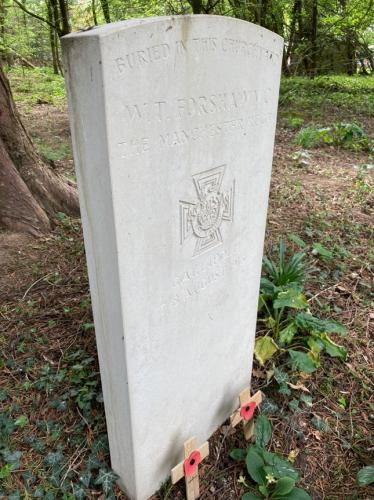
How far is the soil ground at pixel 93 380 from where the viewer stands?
82.0 inches

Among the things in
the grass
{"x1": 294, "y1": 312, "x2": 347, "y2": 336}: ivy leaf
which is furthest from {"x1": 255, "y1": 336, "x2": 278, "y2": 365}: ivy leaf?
the grass

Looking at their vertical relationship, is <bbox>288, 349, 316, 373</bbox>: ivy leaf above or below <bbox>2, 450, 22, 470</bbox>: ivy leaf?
above

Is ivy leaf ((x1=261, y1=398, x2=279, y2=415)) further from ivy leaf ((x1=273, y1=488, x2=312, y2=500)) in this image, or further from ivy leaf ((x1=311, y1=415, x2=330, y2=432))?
ivy leaf ((x1=273, y1=488, x2=312, y2=500))

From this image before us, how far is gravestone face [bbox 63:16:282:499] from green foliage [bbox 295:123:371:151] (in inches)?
184

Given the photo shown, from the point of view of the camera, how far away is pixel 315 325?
272 cm

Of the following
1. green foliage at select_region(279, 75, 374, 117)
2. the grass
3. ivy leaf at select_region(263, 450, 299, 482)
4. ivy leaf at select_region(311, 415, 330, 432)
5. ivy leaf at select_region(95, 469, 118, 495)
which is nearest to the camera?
ivy leaf at select_region(95, 469, 118, 495)

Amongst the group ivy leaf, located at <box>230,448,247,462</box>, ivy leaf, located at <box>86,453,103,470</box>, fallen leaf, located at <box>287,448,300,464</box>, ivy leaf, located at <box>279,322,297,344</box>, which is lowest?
fallen leaf, located at <box>287,448,300,464</box>

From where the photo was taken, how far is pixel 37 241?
10.9ft

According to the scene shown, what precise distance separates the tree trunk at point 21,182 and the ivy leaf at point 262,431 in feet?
7.38

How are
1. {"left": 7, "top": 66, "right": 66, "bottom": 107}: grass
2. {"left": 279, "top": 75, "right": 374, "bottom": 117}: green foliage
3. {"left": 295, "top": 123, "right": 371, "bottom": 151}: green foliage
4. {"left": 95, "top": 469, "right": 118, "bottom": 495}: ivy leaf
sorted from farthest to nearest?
{"left": 7, "top": 66, "right": 66, "bottom": 107}: grass
{"left": 279, "top": 75, "right": 374, "bottom": 117}: green foliage
{"left": 295, "top": 123, "right": 371, "bottom": 151}: green foliage
{"left": 95, "top": 469, "right": 118, "bottom": 495}: ivy leaf

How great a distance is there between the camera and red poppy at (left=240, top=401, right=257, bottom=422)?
229cm

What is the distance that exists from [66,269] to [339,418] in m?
2.13

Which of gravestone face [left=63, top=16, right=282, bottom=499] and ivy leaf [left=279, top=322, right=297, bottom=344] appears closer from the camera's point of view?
gravestone face [left=63, top=16, right=282, bottom=499]

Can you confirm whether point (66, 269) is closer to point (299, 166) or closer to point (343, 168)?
point (299, 166)
